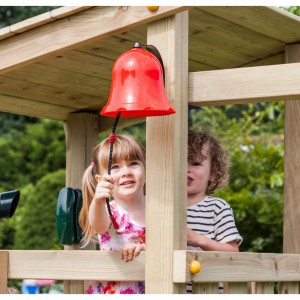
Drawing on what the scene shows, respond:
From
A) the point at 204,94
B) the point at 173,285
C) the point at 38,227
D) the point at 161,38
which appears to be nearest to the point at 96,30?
the point at 161,38

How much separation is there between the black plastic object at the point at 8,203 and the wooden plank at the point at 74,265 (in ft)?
0.66

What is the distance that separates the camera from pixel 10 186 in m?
15.3

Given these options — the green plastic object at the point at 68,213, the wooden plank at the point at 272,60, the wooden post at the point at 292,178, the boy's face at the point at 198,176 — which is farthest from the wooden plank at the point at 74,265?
the wooden plank at the point at 272,60

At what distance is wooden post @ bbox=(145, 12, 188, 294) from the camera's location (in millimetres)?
3188

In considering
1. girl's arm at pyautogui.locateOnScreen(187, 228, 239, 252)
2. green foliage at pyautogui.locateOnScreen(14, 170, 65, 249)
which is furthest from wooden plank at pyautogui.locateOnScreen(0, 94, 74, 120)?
green foliage at pyautogui.locateOnScreen(14, 170, 65, 249)

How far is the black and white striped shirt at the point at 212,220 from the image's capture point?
13.1 feet

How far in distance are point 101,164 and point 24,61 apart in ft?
2.12

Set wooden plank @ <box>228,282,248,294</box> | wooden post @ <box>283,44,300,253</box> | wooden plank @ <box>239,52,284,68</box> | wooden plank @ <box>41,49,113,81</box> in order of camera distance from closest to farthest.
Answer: wooden plank @ <box>228,282,248,294</box>, wooden plank @ <box>41,49,113,81</box>, wooden post @ <box>283,44,300,253</box>, wooden plank @ <box>239,52,284,68</box>

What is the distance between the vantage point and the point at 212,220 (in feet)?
13.3

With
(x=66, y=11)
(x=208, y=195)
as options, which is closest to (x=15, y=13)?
(x=208, y=195)

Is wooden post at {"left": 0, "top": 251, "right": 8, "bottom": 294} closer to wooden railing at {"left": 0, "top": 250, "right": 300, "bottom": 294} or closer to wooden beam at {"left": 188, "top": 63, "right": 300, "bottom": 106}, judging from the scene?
wooden railing at {"left": 0, "top": 250, "right": 300, "bottom": 294}

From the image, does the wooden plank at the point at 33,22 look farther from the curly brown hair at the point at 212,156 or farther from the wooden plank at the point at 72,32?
the curly brown hair at the point at 212,156

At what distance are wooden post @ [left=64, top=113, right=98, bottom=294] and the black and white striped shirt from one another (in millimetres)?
1504

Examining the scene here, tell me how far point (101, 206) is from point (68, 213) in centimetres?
129
